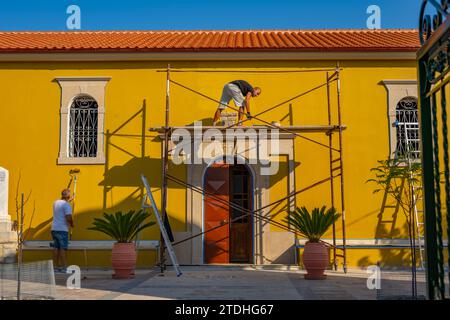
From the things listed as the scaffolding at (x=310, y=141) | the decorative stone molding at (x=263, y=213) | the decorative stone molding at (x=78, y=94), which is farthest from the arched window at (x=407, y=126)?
the decorative stone molding at (x=78, y=94)

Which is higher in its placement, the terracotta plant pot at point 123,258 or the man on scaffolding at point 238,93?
the man on scaffolding at point 238,93

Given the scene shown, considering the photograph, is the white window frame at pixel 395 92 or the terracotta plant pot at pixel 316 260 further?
the white window frame at pixel 395 92

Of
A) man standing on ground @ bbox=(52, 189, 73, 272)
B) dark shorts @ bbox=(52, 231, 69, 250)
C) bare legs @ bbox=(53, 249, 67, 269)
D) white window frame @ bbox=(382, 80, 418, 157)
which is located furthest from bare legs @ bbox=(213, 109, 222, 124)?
bare legs @ bbox=(53, 249, 67, 269)

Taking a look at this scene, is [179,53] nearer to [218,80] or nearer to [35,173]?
[218,80]

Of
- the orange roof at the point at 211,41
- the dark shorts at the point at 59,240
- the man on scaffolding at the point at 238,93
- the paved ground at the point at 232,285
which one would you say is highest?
the orange roof at the point at 211,41

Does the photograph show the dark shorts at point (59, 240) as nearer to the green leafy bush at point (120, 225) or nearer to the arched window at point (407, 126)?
the green leafy bush at point (120, 225)

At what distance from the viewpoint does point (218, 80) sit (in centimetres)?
1252

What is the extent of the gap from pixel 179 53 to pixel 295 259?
17.3 feet

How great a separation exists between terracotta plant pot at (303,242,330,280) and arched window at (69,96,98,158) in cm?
548

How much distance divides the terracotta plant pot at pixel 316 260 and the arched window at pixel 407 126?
364cm

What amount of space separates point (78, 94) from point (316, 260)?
6.59 metres

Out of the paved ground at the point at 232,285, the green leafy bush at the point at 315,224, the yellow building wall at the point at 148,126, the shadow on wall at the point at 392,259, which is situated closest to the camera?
the paved ground at the point at 232,285

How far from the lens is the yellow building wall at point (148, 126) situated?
39.6ft

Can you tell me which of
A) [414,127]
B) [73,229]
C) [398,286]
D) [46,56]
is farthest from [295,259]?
[46,56]
